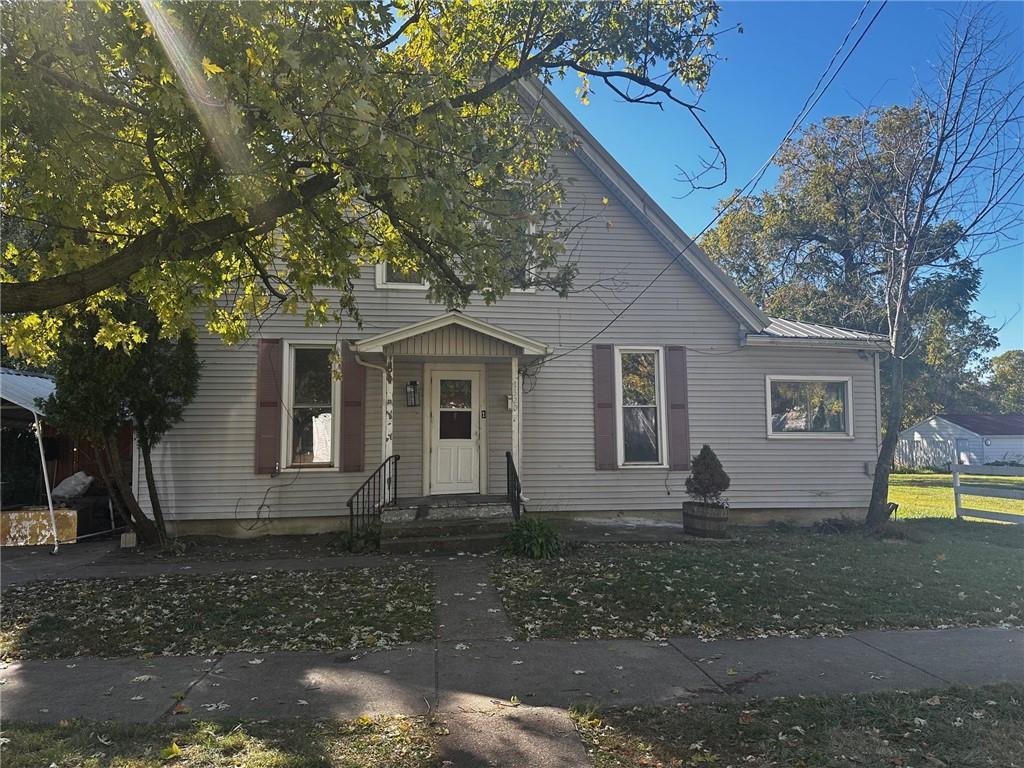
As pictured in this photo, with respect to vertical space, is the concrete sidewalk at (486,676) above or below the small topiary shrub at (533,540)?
below

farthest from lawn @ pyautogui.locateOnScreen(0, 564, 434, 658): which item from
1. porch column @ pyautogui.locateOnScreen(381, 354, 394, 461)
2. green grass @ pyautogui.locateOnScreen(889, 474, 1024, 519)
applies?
green grass @ pyautogui.locateOnScreen(889, 474, 1024, 519)

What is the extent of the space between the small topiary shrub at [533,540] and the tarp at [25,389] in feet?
23.3

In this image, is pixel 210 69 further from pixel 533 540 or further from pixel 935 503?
pixel 935 503

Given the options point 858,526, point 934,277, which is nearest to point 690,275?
point 858,526

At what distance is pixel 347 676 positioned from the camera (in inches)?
173

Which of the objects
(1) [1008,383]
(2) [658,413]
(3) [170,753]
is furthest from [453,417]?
(1) [1008,383]

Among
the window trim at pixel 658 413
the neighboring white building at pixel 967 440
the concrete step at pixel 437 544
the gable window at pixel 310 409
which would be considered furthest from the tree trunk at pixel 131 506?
the neighboring white building at pixel 967 440

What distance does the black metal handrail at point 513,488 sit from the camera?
30.4 feet

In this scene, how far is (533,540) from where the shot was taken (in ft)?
26.8

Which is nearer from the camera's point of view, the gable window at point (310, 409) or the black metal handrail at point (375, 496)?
the black metal handrail at point (375, 496)

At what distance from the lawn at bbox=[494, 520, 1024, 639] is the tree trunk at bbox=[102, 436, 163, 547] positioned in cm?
559

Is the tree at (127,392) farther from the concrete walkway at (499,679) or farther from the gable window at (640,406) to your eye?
the gable window at (640,406)

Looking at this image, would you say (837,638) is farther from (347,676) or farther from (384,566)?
(384,566)

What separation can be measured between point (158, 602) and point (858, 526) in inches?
414
